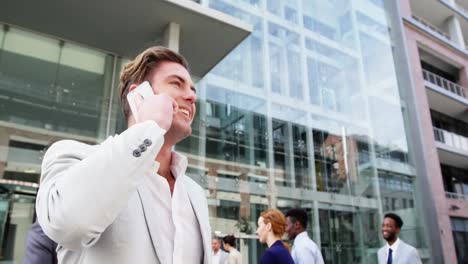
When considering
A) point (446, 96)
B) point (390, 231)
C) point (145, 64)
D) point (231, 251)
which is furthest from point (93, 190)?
point (446, 96)

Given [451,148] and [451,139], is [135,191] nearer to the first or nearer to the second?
[451,148]

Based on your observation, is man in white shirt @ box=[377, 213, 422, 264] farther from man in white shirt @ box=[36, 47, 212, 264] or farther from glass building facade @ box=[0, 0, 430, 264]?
man in white shirt @ box=[36, 47, 212, 264]

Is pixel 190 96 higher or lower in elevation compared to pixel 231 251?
higher

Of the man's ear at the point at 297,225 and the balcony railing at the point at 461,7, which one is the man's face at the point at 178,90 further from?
the balcony railing at the point at 461,7

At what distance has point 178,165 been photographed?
1.14 m

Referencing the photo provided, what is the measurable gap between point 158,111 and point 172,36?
5.73 m

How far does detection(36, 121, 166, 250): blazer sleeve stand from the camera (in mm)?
611

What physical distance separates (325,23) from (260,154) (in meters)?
4.81

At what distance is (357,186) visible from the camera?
8555 mm

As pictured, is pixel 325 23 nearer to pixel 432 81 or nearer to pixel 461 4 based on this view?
pixel 432 81

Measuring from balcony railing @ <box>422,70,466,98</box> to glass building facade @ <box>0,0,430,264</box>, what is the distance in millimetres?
5143

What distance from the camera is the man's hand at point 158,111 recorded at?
0.77 m

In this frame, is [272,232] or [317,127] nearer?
[272,232]

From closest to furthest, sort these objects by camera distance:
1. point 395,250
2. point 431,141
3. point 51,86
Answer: point 395,250 < point 51,86 < point 431,141
